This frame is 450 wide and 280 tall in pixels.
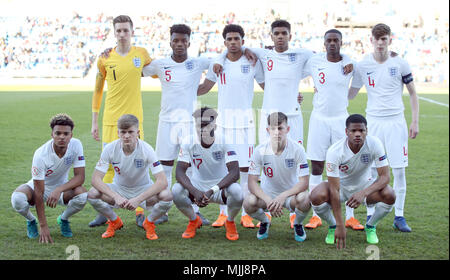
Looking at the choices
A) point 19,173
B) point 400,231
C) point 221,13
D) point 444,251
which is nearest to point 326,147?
point 400,231

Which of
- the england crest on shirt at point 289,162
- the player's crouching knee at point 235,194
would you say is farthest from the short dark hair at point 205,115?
the england crest on shirt at point 289,162

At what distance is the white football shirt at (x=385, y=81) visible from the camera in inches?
198

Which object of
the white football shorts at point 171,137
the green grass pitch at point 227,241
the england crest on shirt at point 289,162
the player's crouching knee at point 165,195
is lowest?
the green grass pitch at point 227,241

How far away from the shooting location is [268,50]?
525 cm

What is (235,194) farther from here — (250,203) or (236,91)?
(236,91)

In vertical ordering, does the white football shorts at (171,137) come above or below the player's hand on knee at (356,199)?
above

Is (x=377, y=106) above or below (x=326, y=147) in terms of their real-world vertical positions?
above

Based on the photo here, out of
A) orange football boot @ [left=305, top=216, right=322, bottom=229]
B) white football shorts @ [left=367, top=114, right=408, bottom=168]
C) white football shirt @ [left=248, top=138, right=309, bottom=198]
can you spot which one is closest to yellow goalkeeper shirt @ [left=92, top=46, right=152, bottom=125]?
white football shirt @ [left=248, top=138, right=309, bottom=198]

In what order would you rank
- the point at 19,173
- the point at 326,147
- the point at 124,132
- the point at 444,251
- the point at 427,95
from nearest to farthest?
the point at 444,251, the point at 124,132, the point at 326,147, the point at 19,173, the point at 427,95

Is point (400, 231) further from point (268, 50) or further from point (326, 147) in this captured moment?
point (268, 50)

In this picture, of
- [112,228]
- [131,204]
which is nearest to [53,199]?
[112,228]

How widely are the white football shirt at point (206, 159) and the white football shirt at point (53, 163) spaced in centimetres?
93

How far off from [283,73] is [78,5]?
34150mm

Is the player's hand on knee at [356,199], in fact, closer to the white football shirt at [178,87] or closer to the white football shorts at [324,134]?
the white football shorts at [324,134]
